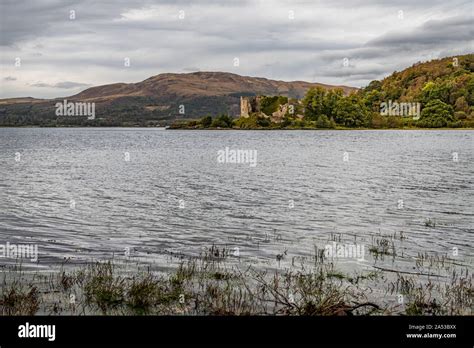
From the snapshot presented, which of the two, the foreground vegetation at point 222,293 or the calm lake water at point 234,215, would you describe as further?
the calm lake water at point 234,215

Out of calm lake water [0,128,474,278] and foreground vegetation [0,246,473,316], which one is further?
calm lake water [0,128,474,278]

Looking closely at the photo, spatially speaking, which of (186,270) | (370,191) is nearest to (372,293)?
(186,270)

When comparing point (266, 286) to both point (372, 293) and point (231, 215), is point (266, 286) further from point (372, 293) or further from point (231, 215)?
point (231, 215)

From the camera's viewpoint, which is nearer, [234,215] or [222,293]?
[222,293]

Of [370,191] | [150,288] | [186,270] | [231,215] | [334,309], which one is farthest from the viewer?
[370,191]

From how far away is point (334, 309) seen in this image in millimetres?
10484

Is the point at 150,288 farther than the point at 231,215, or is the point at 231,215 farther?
the point at 231,215

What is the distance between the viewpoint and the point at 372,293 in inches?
539
